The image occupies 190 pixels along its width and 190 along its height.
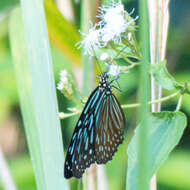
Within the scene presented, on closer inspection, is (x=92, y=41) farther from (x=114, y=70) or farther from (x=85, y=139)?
(x=85, y=139)

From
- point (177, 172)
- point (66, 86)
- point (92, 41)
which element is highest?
point (92, 41)

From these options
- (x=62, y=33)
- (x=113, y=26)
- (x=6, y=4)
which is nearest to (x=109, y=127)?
(x=113, y=26)

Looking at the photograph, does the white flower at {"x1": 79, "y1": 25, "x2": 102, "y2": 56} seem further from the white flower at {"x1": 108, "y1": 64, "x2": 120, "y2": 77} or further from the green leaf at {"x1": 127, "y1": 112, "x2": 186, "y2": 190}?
the green leaf at {"x1": 127, "y1": 112, "x2": 186, "y2": 190}

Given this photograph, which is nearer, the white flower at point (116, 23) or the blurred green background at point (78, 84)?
the white flower at point (116, 23)

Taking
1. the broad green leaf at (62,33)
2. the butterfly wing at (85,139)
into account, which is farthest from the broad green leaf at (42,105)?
the broad green leaf at (62,33)

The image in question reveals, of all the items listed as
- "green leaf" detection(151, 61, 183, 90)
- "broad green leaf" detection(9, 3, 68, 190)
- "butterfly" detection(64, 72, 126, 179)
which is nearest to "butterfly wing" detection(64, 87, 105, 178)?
"butterfly" detection(64, 72, 126, 179)

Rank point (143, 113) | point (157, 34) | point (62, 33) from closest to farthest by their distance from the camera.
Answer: point (143, 113), point (157, 34), point (62, 33)

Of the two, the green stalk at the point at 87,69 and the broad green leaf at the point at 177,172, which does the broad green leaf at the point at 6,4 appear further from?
the broad green leaf at the point at 177,172
